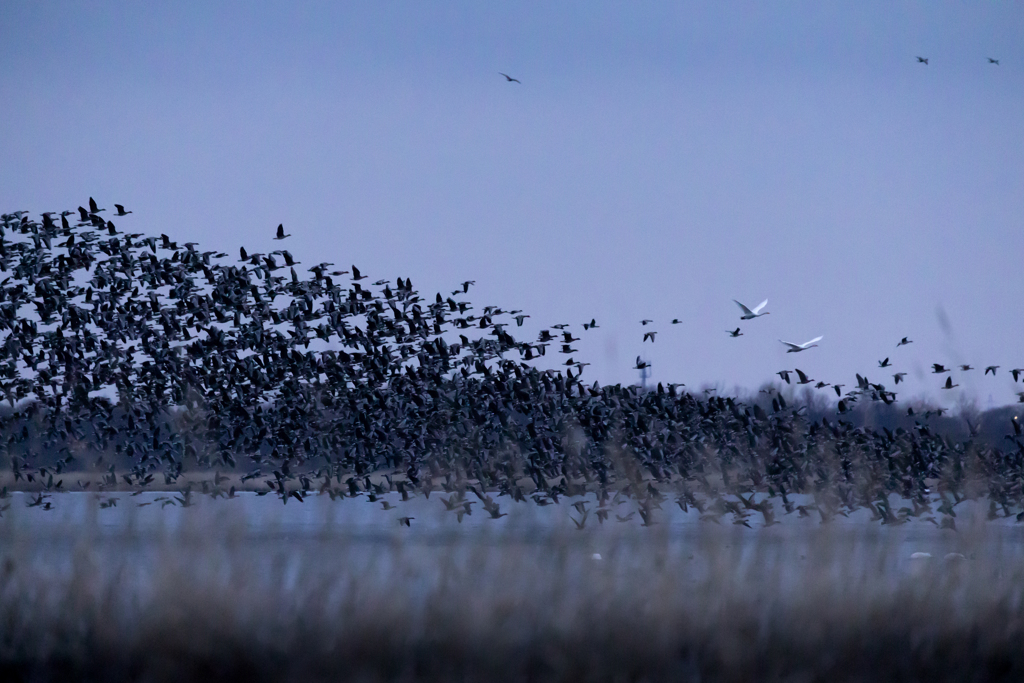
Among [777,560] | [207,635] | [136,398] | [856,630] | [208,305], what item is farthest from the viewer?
[136,398]

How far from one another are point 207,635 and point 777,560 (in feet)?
14.5

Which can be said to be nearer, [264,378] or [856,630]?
[856,630]

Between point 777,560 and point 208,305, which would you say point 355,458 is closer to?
point 208,305

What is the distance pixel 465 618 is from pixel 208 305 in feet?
83.0

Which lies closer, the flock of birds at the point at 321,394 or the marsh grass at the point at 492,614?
the marsh grass at the point at 492,614

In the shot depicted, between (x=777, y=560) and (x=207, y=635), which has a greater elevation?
(x=777, y=560)

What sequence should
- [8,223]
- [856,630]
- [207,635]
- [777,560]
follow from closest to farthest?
[207,635], [856,630], [777,560], [8,223]

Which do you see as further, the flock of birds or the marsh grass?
the flock of birds

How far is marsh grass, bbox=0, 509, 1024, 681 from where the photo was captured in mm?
8664

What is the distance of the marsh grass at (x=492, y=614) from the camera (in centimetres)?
866

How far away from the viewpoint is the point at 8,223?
3619 centimetres

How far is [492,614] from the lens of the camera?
9.12 meters

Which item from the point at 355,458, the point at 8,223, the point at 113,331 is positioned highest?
the point at 8,223

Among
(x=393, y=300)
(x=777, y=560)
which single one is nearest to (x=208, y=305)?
(x=393, y=300)
